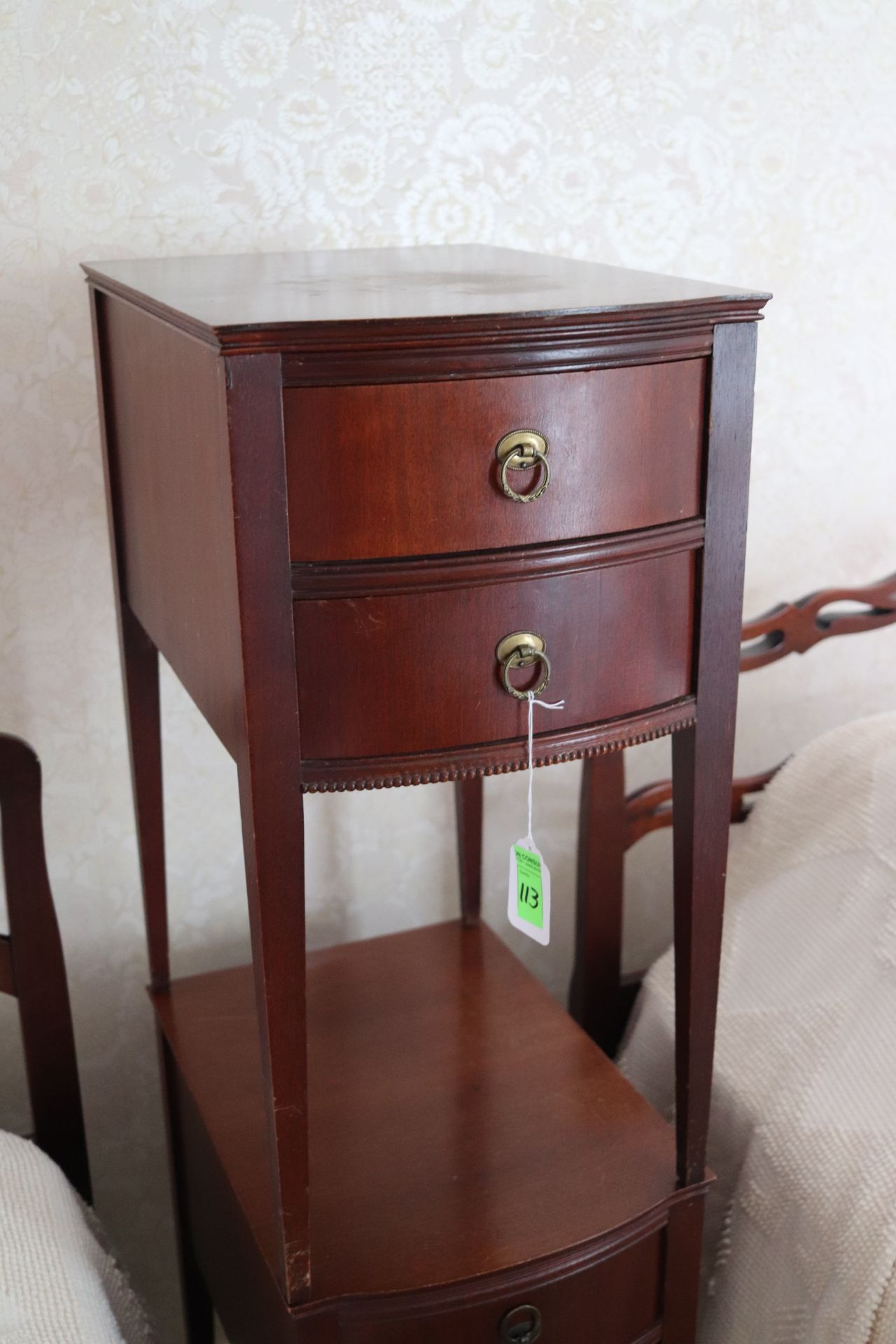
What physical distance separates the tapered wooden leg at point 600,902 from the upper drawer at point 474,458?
0.59 m

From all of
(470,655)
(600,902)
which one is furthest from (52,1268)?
(600,902)

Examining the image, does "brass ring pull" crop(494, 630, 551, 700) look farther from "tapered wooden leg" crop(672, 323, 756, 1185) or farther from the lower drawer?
the lower drawer

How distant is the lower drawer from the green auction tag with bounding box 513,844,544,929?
0.30 metres

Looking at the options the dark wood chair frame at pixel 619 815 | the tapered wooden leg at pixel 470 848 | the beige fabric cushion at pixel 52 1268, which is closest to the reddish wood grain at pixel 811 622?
the dark wood chair frame at pixel 619 815

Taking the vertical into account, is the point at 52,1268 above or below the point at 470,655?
below

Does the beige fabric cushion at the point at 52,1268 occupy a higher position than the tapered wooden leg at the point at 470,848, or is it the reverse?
the tapered wooden leg at the point at 470,848

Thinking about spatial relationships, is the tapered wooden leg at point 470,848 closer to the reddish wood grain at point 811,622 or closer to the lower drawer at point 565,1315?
the reddish wood grain at point 811,622

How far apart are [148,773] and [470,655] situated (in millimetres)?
518

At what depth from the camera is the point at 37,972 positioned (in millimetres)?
1148

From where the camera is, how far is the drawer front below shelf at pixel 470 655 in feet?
2.49

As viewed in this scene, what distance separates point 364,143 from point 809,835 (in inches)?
33.6

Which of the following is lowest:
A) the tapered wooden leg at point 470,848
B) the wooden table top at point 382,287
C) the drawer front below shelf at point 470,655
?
the tapered wooden leg at point 470,848

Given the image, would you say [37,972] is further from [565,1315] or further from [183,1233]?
[565,1315]

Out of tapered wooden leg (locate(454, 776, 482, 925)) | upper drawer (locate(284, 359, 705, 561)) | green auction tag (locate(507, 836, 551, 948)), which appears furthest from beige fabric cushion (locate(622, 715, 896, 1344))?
upper drawer (locate(284, 359, 705, 561))
